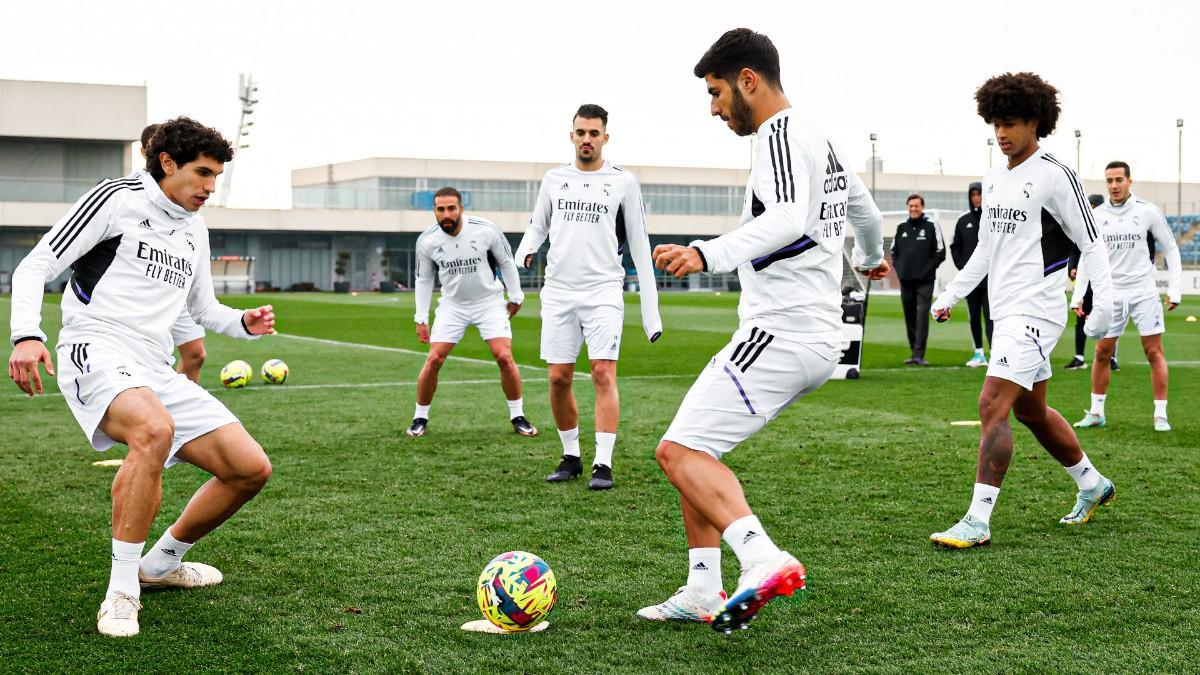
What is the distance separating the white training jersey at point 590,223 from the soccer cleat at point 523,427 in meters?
2.00

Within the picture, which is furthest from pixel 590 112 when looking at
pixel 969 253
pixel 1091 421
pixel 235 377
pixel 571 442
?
pixel 969 253

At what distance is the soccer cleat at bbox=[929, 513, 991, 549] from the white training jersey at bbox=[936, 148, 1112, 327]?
1023mm

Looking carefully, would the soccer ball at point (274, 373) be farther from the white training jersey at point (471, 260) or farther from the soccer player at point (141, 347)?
the soccer player at point (141, 347)

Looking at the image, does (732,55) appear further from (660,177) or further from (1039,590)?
(660,177)

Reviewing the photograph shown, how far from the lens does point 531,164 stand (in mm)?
79500

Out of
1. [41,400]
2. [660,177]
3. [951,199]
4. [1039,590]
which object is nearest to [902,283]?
[41,400]

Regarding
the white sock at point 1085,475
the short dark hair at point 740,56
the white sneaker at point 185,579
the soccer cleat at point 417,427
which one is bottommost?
the soccer cleat at point 417,427

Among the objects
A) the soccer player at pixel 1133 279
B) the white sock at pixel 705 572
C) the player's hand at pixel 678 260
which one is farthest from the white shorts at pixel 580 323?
the player's hand at pixel 678 260

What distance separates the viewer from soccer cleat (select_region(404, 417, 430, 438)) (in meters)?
9.66

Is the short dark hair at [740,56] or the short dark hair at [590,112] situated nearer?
the short dark hair at [740,56]

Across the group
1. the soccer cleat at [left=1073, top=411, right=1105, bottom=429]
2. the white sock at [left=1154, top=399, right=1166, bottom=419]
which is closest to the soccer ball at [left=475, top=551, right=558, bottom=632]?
the soccer cleat at [left=1073, top=411, right=1105, bottom=429]

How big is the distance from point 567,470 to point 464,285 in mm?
2934

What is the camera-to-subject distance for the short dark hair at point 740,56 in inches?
162

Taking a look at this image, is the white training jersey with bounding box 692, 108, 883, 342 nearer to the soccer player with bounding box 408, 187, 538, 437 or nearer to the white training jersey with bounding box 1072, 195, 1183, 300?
the soccer player with bounding box 408, 187, 538, 437
